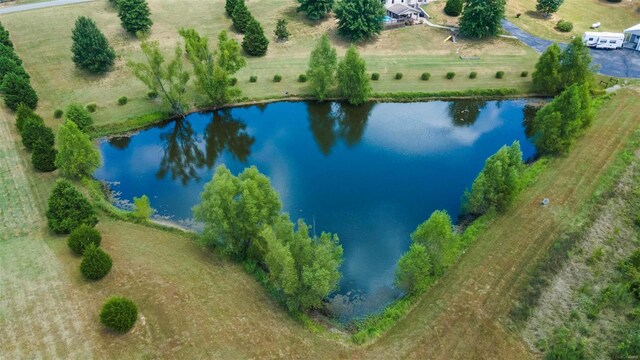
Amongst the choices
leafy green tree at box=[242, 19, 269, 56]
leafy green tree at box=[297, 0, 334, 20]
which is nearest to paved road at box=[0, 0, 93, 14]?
leafy green tree at box=[242, 19, 269, 56]

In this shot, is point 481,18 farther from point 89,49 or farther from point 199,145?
point 89,49

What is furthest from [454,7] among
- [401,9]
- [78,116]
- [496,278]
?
[78,116]

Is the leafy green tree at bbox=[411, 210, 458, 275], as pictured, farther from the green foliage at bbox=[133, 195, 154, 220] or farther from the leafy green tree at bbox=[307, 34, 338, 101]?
the leafy green tree at bbox=[307, 34, 338, 101]

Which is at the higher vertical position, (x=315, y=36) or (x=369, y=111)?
(x=315, y=36)

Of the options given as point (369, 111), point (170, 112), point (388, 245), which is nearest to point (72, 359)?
point (388, 245)

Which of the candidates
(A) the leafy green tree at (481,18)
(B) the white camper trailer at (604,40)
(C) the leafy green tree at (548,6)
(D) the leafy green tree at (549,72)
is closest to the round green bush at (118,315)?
(D) the leafy green tree at (549,72)

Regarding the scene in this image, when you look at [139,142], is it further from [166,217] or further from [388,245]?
[388,245]
